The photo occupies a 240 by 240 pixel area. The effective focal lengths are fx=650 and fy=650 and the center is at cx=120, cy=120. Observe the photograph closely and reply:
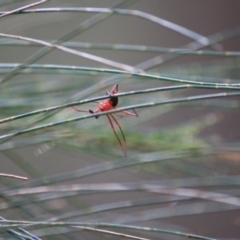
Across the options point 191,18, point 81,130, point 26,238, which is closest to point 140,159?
point 81,130

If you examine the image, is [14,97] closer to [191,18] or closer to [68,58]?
[68,58]

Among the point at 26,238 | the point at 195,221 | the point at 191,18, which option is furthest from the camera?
the point at 191,18

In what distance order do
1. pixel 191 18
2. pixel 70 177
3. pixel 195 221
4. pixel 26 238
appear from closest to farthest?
pixel 26 238
pixel 70 177
pixel 195 221
pixel 191 18

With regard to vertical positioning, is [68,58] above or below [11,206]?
above

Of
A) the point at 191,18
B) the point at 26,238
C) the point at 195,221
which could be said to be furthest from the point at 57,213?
the point at 191,18

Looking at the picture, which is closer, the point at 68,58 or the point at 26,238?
the point at 26,238

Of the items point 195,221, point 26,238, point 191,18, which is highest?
point 191,18

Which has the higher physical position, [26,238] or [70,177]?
[70,177]

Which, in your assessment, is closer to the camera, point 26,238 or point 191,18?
point 26,238

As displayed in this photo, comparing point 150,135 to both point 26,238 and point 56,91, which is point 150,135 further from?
point 26,238
